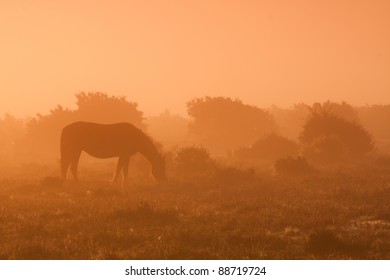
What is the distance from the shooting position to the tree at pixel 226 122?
185 ft

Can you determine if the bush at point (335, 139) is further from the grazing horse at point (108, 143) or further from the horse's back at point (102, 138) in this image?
the horse's back at point (102, 138)

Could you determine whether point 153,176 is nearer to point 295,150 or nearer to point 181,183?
point 181,183

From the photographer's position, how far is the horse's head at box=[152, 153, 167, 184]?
2309 cm

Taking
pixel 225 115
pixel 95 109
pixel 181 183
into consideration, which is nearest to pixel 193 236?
pixel 181 183

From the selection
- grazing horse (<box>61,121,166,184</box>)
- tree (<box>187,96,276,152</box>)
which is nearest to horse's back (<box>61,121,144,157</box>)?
grazing horse (<box>61,121,166,184</box>)

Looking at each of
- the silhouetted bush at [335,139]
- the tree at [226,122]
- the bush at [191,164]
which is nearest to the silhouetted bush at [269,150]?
the silhouetted bush at [335,139]

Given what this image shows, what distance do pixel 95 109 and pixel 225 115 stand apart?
17556 millimetres

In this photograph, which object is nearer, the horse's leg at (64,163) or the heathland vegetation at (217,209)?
the heathland vegetation at (217,209)

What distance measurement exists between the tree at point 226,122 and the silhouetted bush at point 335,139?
57.0 feet

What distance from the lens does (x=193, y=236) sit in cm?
1191

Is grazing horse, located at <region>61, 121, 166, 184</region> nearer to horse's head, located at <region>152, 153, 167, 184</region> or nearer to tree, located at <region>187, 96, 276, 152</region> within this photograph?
horse's head, located at <region>152, 153, 167, 184</region>

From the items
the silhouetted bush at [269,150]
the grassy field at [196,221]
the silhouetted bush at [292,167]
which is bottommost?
the grassy field at [196,221]
